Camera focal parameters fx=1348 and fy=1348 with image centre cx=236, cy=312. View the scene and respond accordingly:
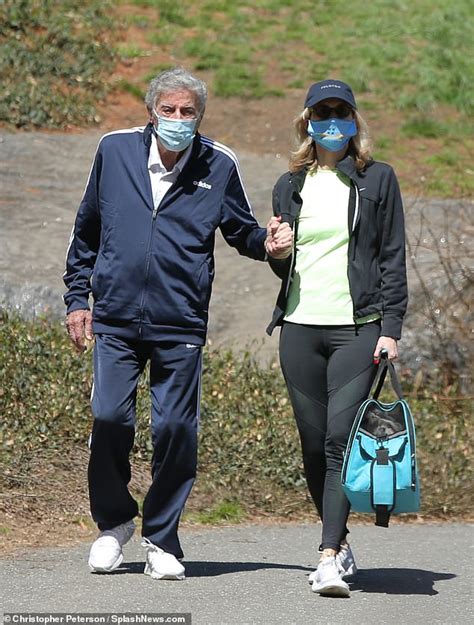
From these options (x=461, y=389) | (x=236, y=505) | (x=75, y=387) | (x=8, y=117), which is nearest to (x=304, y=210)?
(x=236, y=505)

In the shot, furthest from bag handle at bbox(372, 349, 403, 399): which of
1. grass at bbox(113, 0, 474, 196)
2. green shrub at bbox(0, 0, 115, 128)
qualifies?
grass at bbox(113, 0, 474, 196)

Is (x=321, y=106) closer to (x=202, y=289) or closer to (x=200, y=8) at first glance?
(x=202, y=289)

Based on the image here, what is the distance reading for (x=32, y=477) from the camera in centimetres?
742

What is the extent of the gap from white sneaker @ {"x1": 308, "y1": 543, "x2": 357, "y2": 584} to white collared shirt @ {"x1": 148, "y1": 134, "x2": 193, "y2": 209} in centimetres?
164

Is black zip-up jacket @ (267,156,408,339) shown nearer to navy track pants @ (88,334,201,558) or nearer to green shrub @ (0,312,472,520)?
navy track pants @ (88,334,201,558)

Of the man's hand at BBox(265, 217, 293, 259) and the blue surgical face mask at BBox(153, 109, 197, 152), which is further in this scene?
the blue surgical face mask at BBox(153, 109, 197, 152)

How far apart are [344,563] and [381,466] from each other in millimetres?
553

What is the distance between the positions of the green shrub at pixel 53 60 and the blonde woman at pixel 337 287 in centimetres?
1013

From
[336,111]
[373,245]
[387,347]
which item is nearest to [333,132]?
[336,111]

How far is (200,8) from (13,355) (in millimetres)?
12402

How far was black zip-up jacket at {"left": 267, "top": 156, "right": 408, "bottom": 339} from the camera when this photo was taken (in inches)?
219

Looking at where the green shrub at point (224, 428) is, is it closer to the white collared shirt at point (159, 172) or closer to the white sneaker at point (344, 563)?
the white sneaker at point (344, 563)

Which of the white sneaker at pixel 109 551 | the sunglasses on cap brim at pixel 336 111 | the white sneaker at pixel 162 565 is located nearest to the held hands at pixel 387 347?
the sunglasses on cap brim at pixel 336 111

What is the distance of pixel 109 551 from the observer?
568 centimetres
